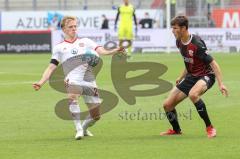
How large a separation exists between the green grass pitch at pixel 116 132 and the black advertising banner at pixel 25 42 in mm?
20276

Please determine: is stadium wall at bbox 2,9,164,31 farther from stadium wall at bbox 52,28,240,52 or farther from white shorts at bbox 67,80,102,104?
white shorts at bbox 67,80,102,104

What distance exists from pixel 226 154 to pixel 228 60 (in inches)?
877

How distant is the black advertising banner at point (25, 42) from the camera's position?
4069cm

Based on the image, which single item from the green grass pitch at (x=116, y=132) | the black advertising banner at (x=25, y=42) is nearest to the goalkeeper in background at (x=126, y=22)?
the black advertising banner at (x=25, y=42)

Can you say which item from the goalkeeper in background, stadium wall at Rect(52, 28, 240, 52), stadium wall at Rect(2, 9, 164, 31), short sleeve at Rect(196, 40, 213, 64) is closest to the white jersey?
short sleeve at Rect(196, 40, 213, 64)

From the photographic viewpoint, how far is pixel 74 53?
38.9 feet

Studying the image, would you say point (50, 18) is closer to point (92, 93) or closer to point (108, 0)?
point (108, 0)

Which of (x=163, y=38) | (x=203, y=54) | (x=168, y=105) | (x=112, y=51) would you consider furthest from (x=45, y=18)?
(x=203, y=54)

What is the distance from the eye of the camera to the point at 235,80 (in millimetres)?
22297

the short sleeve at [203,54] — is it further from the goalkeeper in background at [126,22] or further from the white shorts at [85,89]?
the goalkeeper in background at [126,22]

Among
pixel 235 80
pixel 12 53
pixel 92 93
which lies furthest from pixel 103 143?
pixel 12 53

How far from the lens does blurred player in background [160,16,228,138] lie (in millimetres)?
11469

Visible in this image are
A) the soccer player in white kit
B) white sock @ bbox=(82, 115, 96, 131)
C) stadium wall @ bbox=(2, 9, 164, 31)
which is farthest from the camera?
stadium wall @ bbox=(2, 9, 164, 31)

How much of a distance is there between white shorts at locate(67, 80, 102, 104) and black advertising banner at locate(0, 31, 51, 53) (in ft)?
94.9
